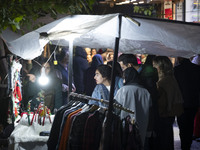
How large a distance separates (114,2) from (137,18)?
12.2 metres

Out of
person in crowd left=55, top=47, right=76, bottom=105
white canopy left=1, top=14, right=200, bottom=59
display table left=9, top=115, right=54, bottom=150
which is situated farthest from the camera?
person in crowd left=55, top=47, right=76, bottom=105

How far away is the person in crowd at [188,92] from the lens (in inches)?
321

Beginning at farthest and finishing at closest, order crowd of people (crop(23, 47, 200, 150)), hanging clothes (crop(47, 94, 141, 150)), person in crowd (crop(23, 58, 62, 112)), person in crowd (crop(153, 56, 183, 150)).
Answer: person in crowd (crop(23, 58, 62, 112))
person in crowd (crop(153, 56, 183, 150))
crowd of people (crop(23, 47, 200, 150))
hanging clothes (crop(47, 94, 141, 150))

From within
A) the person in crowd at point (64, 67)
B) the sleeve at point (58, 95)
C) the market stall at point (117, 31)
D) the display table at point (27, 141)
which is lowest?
the display table at point (27, 141)

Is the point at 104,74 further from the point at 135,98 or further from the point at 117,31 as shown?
the point at 117,31

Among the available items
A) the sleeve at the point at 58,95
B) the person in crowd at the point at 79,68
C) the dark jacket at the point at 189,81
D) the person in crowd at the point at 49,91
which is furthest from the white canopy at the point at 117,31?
the person in crowd at the point at 79,68

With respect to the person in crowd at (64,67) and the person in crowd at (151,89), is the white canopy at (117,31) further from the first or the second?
the person in crowd at (64,67)

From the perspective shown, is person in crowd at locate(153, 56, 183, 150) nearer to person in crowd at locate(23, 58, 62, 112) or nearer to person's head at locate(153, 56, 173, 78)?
person's head at locate(153, 56, 173, 78)

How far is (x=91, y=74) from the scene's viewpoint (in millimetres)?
9156

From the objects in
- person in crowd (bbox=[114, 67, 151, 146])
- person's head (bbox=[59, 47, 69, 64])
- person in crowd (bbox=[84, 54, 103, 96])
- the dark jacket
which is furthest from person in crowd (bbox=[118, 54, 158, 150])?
person's head (bbox=[59, 47, 69, 64])

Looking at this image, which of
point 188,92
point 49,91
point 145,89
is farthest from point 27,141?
point 188,92

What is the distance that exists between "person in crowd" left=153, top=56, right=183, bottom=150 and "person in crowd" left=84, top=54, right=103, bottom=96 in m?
2.29

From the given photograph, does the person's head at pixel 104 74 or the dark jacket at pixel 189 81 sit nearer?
the person's head at pixel 104 74

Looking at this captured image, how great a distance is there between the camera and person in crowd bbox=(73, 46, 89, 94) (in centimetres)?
977
